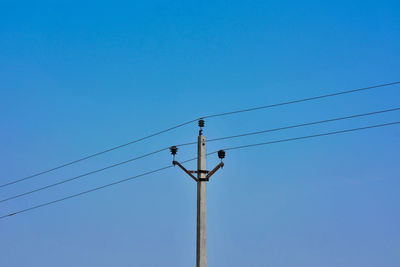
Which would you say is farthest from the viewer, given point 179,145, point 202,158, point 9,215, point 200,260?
point 9,215

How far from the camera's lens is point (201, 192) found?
756 inches

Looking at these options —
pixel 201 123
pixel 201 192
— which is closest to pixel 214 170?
pixel 201 192

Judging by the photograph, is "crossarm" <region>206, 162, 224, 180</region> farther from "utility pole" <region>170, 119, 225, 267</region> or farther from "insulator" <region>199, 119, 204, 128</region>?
"insulator" <region>199, 119, 204, 128</region>

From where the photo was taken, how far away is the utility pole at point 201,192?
60.8ft

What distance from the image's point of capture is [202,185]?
19.3 meters

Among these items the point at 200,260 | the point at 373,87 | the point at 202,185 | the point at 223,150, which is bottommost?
the point at 200,260

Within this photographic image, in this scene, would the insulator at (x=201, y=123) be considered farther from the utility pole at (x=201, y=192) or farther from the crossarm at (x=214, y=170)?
the crossarm at (x=214, y=170)

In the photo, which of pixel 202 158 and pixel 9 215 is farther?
pixel 9 215

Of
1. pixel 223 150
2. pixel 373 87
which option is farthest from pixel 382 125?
pixel 223 150

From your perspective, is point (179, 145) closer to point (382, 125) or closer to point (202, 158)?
point (202, 158)

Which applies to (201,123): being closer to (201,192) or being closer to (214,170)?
(214,170)

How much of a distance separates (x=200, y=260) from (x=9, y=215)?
774 inches

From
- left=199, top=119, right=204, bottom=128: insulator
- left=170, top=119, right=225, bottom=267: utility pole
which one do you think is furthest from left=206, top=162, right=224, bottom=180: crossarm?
left=199, top=119, right=204, bottom=128: insulator

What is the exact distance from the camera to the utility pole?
730 inches
